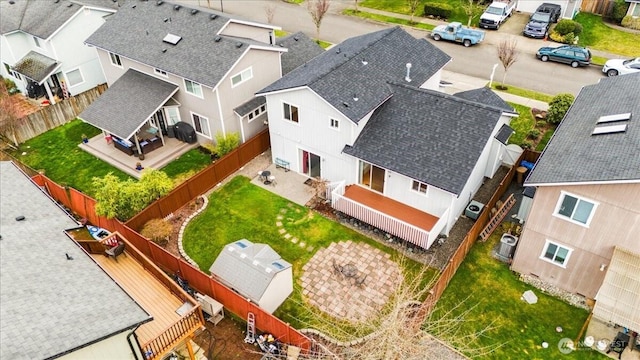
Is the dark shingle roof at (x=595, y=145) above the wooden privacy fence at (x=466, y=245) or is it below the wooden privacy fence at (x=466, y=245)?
above

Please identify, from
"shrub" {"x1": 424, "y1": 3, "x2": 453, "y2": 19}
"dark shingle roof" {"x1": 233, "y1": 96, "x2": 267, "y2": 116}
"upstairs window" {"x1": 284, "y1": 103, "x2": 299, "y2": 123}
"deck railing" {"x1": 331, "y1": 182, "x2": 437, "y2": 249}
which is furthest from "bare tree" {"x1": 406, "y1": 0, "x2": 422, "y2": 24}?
"deck railing" {"x1": 331, "y1": 182, "x2": 437, "y2": 249}

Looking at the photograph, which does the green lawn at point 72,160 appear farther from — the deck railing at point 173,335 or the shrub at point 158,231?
the deck railing at point 173,335

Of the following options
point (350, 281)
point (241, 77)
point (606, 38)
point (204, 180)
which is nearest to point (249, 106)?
point (241, 77)

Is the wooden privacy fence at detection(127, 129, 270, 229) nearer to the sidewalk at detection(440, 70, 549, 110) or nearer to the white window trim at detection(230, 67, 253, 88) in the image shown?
the white window trim at detection(230, 67, 253, 88)

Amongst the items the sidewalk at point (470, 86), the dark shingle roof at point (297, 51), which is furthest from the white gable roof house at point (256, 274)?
the sidewalk at point (470, 86)

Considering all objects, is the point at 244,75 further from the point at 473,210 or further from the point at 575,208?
the point at 575,208
